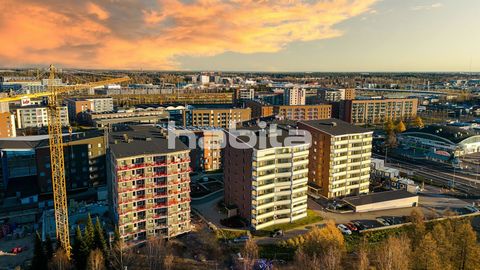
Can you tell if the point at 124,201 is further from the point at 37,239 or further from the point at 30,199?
the point at 30,199

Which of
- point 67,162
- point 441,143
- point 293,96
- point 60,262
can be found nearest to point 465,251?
point 60,262

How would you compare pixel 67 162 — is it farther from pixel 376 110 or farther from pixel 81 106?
pixel 376 110

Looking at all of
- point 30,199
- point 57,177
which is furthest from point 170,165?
point 30,199

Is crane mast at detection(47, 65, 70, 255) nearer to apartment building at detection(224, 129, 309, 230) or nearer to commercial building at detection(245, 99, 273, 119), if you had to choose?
apartment building at detection(224, 129, 309, 230)

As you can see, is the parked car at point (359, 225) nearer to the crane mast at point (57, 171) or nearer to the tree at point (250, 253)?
the tree at point (250, 253)

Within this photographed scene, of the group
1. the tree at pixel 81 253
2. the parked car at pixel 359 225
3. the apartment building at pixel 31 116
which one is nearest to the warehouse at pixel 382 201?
the parked car at pixel 359 225
